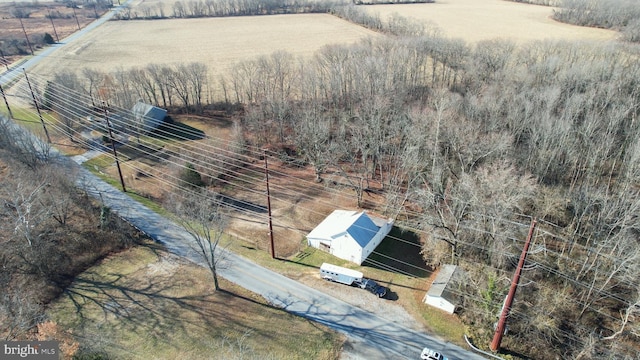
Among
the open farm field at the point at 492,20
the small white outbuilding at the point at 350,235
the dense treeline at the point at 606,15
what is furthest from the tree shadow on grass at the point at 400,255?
the dense treeline at the point at 606,15

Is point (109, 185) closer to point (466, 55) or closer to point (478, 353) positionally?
point (478, 353)

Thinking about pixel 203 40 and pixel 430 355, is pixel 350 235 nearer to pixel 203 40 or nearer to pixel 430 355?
pixel 430 355

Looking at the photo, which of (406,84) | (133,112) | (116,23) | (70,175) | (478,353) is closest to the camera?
(478,353)

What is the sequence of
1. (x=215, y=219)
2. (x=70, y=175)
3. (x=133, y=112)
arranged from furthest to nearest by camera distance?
(x=133, y=112) → (x=70, y=175) → (x=215, y=219)

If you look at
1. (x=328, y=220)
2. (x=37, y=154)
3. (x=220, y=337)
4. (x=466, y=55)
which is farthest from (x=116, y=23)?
(x=220, y=337)
